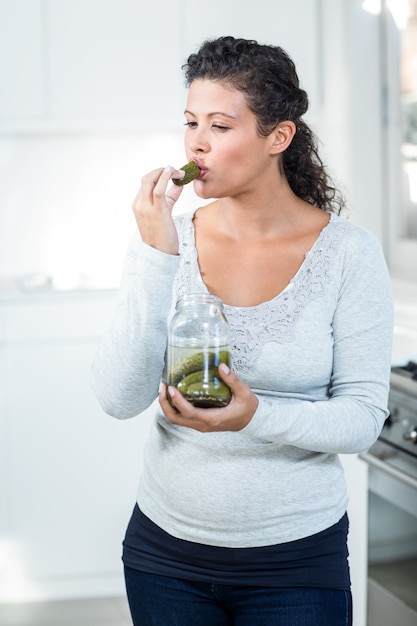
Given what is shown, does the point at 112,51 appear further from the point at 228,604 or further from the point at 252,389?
the point at 228,604

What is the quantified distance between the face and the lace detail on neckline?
0.15m

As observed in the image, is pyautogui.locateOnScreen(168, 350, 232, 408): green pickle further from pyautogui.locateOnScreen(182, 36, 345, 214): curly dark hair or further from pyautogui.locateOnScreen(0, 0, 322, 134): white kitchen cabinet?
pyautogui.locateOnScreen(0, 0, 322, 134): white kitchen cabinet

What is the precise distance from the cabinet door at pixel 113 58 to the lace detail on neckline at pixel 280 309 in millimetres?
2116

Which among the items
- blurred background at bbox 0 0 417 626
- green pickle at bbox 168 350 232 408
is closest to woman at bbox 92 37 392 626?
green pickle at bbox 168 350 232 408

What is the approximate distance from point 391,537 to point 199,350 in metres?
1.12

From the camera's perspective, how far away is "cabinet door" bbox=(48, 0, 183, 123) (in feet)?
10.5

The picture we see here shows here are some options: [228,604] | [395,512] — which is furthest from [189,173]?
[395,512]

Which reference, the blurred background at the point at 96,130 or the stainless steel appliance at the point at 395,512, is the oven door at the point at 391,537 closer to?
the stainless steel appliance at the point at 395,512

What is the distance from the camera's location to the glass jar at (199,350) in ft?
3.55

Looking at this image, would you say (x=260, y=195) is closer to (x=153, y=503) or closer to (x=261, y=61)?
(x=261, y=61)

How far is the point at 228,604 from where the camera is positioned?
1.22 meters

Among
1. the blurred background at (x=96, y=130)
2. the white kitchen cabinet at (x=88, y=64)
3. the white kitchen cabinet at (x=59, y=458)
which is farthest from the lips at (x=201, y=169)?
the white kitchen cabinet at (x=88, y=64)

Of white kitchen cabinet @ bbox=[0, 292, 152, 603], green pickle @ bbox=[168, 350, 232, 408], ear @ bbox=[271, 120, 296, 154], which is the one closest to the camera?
green pickle @ bbox=[168, 350, 232, 408]

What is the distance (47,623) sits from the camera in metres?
2.98
